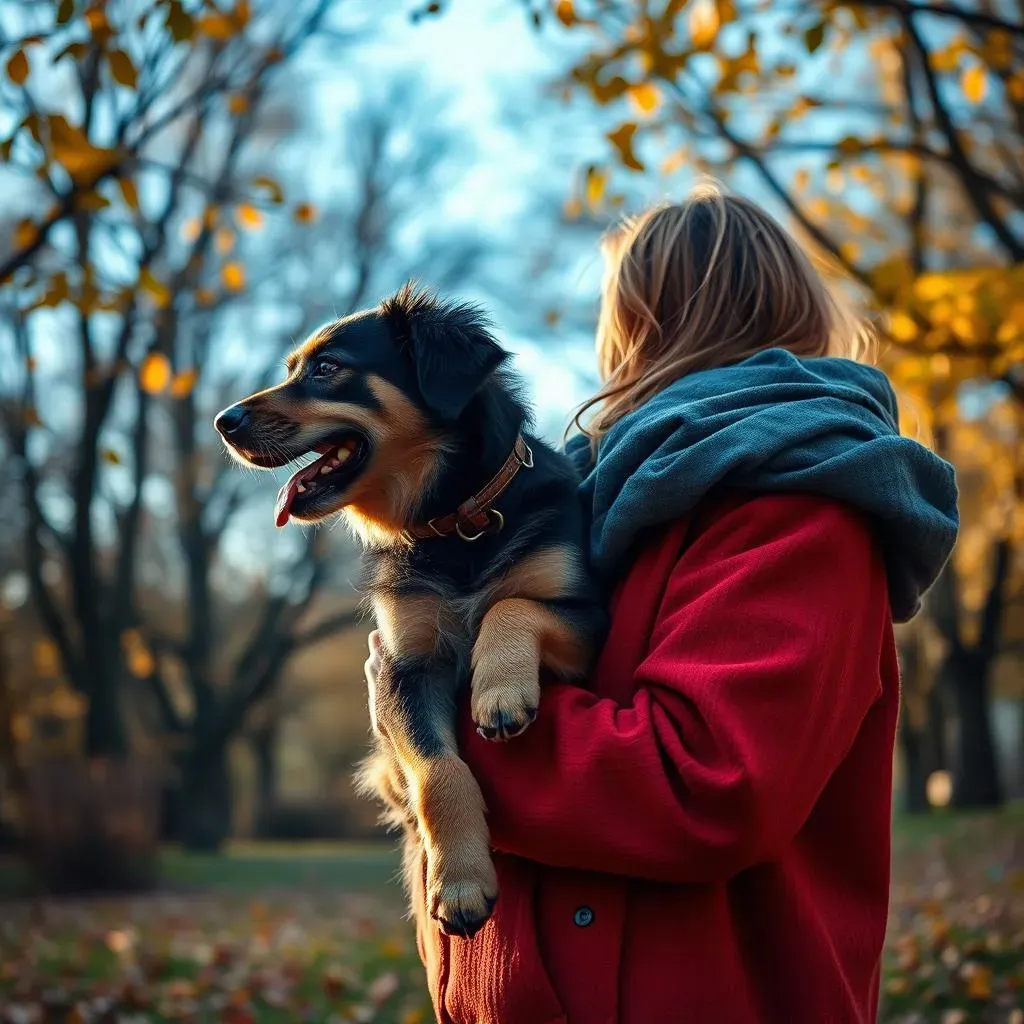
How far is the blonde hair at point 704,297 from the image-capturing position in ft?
8.91

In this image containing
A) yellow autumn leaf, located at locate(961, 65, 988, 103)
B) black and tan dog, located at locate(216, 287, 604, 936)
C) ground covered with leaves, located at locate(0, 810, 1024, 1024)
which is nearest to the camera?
black and tan dog, located at locate(216, 287, 604, 936)

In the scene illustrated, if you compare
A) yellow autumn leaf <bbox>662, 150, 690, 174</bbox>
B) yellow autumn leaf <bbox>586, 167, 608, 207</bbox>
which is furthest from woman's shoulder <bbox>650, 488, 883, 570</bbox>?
yellow autumn leaf <bbox>662, 150, 690, 174</bbox>

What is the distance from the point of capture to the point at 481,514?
2.85 metres

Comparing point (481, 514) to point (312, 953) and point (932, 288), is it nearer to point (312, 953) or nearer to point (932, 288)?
point (932, 288)

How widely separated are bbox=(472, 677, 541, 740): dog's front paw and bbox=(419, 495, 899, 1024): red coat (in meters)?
0.03

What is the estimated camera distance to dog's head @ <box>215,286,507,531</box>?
303 centimetres

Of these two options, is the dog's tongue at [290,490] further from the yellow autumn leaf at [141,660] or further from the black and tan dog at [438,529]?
the yellow autumn leaf at [141,660]

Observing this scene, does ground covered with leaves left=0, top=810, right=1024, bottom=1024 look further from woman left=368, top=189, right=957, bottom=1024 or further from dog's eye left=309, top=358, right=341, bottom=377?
woman left=368, top=189, right=957, bottom=1024

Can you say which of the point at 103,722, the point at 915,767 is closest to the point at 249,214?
the point at 103,722

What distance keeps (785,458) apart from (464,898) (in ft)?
3.40

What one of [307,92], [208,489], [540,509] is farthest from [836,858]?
[208,489]

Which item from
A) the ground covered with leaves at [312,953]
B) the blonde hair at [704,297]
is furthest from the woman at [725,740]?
the ground covered with leaves at [312,953]

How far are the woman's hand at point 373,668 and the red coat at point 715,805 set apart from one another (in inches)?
21.6

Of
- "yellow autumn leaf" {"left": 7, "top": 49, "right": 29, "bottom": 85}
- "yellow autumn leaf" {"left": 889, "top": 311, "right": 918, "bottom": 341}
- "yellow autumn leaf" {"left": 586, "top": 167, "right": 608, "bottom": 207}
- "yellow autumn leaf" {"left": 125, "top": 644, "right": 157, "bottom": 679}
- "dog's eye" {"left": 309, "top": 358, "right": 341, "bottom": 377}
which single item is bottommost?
"yellow autumn leaf" {"left": 125, "top": 644, "right": 157, "bottom": 679}
